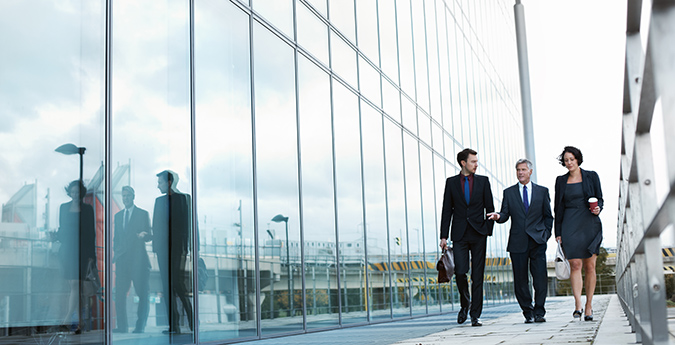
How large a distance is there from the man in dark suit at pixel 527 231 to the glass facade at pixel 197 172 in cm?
213

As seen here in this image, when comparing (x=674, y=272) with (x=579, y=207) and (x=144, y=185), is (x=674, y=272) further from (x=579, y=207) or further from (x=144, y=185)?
(x=579, y=207)

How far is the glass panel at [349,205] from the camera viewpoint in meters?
8.94

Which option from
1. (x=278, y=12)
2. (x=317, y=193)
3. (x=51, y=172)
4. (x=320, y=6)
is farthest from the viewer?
(x=320, y=6)

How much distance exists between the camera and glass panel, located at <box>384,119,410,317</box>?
11.1 metres

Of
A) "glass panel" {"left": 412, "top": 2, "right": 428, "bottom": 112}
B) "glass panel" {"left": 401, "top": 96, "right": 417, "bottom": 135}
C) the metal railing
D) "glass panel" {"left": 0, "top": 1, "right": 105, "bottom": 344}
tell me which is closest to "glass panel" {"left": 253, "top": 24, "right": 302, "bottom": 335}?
"glass panel" {"left": 0, "top": 1, "right": 105, "bottom": 344}

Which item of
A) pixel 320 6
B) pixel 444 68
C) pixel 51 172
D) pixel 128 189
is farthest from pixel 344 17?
pixel 444 68

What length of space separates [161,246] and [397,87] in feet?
25.9

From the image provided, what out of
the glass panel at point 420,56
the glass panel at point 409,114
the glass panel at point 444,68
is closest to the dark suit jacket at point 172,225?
the glass panel at point 409,114

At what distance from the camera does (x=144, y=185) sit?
516 centimetres

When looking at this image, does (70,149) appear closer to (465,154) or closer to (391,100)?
(465,154)

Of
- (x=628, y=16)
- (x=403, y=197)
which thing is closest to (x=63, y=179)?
(x=628, y=16)

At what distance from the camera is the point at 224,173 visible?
6.25 m

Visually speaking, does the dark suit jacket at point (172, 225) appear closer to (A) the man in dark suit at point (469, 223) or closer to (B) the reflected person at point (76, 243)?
(B) the reflected person at point (76, 243)

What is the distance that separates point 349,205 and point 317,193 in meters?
1.12
